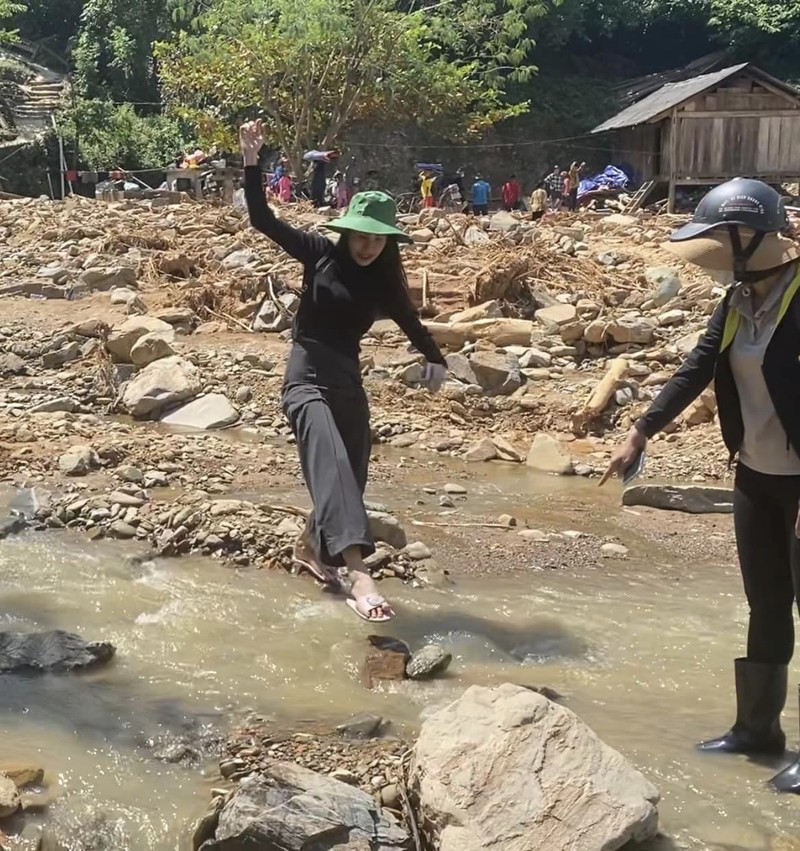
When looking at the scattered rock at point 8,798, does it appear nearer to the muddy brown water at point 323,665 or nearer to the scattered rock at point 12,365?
the muddy brown water at point 323,665

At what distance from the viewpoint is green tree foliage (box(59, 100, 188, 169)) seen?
93.2 feet

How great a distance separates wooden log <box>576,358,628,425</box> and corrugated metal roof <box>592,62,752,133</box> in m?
16.2

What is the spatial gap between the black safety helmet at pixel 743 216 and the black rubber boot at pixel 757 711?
1.17 metres

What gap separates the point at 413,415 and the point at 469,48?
20605 millimetres

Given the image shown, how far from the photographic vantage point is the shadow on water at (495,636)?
159 inches

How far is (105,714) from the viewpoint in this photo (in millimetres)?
3377

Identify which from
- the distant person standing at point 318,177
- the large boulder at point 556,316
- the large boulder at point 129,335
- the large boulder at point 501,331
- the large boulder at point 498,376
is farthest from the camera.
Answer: the distant person standing at point 318,177

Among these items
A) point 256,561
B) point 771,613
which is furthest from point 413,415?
point 771,613

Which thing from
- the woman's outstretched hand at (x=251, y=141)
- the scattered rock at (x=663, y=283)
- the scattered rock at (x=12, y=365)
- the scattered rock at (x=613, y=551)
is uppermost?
the woman's outstretched hand at (x=251, y=141)

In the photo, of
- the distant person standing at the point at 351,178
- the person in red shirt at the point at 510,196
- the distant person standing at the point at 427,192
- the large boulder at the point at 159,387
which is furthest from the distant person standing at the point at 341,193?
the large boulder at the point at 159,387

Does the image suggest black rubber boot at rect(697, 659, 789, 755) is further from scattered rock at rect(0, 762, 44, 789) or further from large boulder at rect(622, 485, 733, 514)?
large boulder at rect(622, 485, 733, 514)

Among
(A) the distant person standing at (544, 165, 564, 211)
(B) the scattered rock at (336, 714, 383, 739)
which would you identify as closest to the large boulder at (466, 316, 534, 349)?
(B) the scattered rock at (336, 714, 383, 739)

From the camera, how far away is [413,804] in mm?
2674

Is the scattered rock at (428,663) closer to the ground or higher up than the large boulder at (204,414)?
higher up
